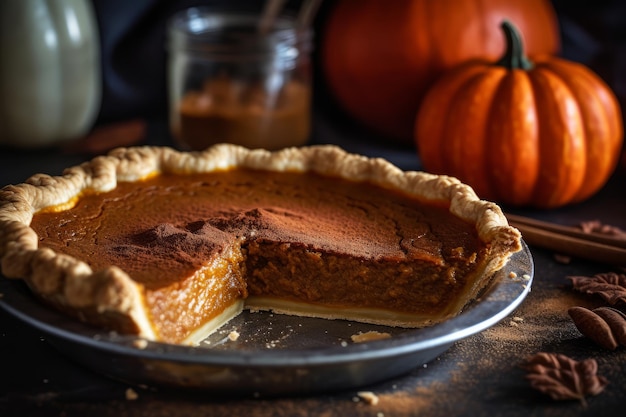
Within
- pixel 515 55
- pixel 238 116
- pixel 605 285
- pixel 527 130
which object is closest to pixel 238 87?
pixel 238 116

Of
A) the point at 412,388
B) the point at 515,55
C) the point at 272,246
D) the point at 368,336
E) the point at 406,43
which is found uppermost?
the point at 515,55

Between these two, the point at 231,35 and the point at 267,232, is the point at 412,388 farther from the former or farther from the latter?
the point at 231,35

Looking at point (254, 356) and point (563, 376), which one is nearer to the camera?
point (254, 356)

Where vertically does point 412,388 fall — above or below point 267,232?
below

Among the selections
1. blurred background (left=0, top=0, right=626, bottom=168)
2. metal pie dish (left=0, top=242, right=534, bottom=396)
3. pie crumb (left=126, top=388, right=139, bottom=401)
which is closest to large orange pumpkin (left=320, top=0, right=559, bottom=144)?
blurred background (left=0, top=0, right=626, bottom=168)

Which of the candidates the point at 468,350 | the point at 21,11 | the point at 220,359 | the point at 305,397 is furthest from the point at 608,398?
the point at 21,11

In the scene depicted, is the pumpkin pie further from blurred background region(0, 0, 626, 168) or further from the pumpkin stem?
blurred background region(0, 0, 626, 168)

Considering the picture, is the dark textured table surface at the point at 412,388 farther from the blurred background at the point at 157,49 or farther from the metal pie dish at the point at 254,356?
the blurred background at the point at 157,49

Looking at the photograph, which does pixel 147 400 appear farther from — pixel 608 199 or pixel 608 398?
pixel 608 199
